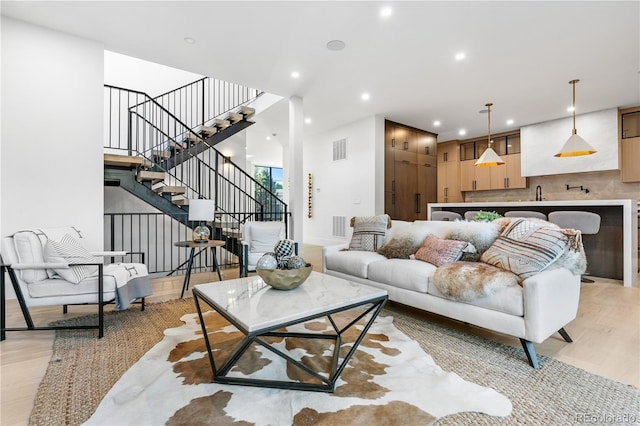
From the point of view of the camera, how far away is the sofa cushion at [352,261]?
315cm

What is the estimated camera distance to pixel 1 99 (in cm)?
318

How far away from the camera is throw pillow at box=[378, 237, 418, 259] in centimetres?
310

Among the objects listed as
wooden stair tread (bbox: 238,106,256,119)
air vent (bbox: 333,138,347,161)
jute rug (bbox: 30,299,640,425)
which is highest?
wooden stair tread (bbox: 238,106,256,119)

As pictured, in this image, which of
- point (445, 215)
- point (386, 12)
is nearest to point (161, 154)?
point (386, 12)

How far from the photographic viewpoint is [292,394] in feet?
5.24

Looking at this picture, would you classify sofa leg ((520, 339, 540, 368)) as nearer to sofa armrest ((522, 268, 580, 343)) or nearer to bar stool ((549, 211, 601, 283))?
sofa armrest ((522, 268, 580, 343))

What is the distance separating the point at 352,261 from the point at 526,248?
1566 millimetres

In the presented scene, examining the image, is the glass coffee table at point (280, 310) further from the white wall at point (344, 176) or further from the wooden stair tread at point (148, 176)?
the white wall at point (344, 176)

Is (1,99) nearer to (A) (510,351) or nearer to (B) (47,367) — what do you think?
(B) (47,367)

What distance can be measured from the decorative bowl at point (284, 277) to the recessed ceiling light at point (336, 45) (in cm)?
296

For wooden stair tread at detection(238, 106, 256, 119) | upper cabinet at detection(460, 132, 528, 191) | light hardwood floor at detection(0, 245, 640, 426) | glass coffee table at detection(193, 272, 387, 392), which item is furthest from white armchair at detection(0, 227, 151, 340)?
upper cabinet at detection(460, 132, 528, 191)

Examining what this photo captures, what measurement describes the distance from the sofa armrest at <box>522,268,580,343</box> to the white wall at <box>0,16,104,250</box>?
14.3 feet

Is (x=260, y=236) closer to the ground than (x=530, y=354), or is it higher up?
higher up

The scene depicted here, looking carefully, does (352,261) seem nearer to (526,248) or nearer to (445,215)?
(526,248)
